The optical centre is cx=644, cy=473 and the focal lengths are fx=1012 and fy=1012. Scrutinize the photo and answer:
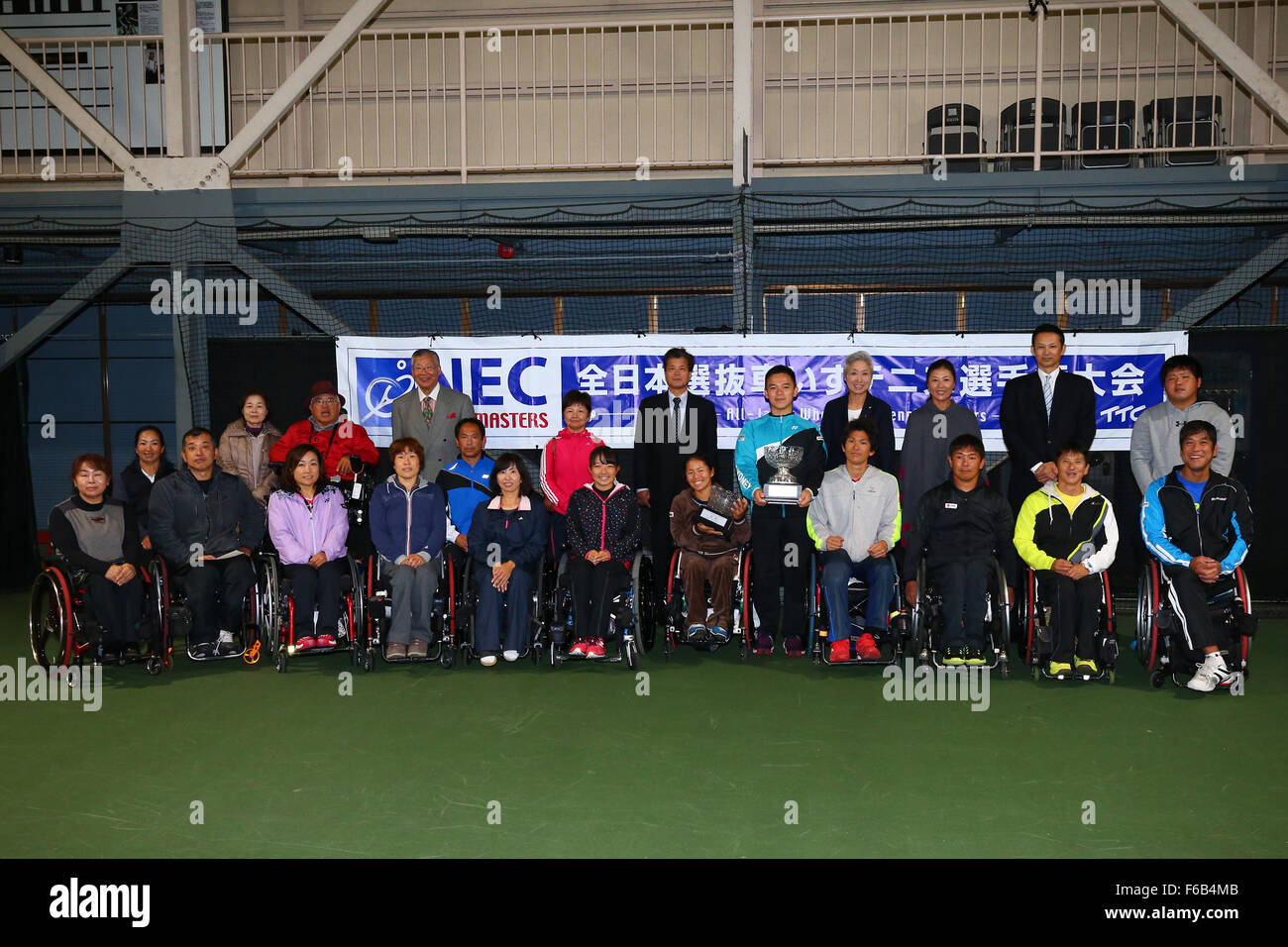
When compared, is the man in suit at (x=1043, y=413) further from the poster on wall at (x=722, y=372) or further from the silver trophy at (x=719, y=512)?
the silver trophy at (x=719, y=512)

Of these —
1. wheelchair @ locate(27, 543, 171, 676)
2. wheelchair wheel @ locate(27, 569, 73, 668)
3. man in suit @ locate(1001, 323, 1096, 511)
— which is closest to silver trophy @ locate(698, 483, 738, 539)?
man in suit @ locate(1001, 323, 1096, 511)

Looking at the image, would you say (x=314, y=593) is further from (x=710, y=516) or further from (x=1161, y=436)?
(x=1161, y=436)

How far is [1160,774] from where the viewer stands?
348 cm

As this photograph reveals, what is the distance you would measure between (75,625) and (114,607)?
8.2 inches

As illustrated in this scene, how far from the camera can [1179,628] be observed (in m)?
4.64

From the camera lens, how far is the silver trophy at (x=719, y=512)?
5.26 meters

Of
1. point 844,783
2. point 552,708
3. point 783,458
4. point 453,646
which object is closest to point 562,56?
point 783,458

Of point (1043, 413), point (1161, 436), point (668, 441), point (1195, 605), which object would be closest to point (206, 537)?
point (668, 441)

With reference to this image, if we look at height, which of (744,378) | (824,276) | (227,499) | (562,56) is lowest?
(227,499)

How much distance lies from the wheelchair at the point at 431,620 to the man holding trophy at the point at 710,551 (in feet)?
3.80

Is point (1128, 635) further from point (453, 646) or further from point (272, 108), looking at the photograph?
point (272, 108)

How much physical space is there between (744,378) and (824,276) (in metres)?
2.41

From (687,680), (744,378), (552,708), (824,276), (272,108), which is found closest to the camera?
(552,708)

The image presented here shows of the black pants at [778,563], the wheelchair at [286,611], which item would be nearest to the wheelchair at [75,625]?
the wheelchair at [286,611]
